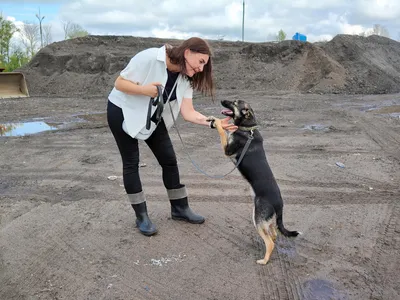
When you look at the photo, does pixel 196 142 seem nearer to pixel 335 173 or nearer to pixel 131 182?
pixel 335 173

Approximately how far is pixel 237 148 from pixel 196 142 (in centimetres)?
487

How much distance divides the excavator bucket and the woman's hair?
16.4 meters

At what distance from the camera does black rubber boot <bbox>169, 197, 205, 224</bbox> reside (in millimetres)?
4633

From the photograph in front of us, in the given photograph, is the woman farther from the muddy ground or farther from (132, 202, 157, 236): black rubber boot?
the muddy ground

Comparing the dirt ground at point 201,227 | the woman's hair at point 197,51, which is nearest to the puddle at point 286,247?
the dirt ground at point 201,227

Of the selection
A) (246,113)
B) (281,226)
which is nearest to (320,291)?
(281,226)

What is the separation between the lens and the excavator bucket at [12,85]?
18344 millimetres

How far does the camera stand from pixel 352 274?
3602mm

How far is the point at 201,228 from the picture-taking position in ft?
14.9

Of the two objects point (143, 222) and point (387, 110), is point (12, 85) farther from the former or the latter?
point (143, 222)

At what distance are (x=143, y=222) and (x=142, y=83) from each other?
149 centimetres

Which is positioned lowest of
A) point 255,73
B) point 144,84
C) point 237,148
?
point 255,73

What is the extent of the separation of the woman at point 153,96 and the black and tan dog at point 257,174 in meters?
0.12

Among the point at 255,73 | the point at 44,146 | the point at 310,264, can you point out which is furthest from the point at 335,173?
the point at 255,73
